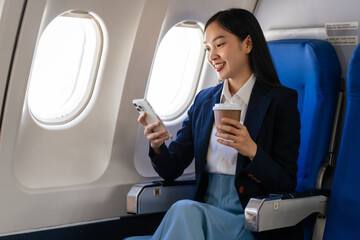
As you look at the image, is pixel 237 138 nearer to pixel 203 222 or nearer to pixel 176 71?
pixel 203 222

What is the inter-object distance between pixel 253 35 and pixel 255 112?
401 millimetres

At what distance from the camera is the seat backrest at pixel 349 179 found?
8.78 ft

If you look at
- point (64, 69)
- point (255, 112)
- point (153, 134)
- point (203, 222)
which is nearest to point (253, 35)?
point (255, 112)

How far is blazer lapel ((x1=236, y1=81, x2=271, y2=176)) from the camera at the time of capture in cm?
272

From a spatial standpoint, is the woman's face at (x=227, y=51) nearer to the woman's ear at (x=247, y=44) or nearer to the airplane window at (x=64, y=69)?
the woman's ear at (x=247, y=44)

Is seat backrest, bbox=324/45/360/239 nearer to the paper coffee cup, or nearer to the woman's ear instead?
the woman's ear

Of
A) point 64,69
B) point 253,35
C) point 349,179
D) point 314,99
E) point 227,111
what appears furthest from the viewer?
point 64,69

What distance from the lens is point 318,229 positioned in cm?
285

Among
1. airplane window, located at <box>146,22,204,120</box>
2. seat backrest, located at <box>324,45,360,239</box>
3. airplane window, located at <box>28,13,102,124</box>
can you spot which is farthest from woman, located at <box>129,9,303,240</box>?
airplane window, located at <box>146,22,204,120</box>

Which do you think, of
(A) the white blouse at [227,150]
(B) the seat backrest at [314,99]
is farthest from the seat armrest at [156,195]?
(B) the seat backrest at [314,99]

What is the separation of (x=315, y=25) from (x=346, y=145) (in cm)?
94

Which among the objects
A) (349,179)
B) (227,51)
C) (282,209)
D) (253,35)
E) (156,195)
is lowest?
(156,195)

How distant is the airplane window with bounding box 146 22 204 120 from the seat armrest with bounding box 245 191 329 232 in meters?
1.45

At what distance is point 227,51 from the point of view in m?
2.79
